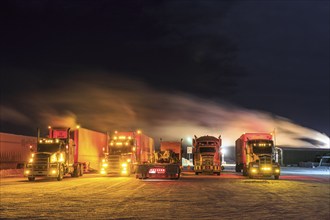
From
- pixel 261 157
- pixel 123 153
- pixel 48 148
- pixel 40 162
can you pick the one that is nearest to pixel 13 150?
pixel 123 153

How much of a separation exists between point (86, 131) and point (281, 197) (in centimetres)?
2604

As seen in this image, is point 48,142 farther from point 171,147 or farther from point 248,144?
point 248,144

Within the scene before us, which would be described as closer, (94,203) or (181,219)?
(181,219)

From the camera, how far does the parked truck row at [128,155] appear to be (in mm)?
32250

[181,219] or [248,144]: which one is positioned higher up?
[248,144]

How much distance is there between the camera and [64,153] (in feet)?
114

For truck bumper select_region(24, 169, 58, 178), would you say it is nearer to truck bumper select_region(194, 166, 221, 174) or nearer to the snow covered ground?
the snow covered ground

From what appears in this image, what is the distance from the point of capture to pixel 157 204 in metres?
15.8

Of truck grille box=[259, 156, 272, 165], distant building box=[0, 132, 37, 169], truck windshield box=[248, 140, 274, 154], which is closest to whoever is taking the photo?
truck grille box=[259, 156, 272, 165]

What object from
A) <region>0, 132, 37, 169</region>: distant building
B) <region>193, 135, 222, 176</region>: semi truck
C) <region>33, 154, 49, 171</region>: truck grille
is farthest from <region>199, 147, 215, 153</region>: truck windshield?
<region>0, 132, 37, 169</region>: distant building

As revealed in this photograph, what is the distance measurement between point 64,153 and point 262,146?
17.0 metres

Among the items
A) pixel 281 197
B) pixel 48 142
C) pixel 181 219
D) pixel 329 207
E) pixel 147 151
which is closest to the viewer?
pixel 181 219

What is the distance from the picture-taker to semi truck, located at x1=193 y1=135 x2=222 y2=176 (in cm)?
3975

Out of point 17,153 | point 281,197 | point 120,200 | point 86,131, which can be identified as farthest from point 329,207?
point 17,153
